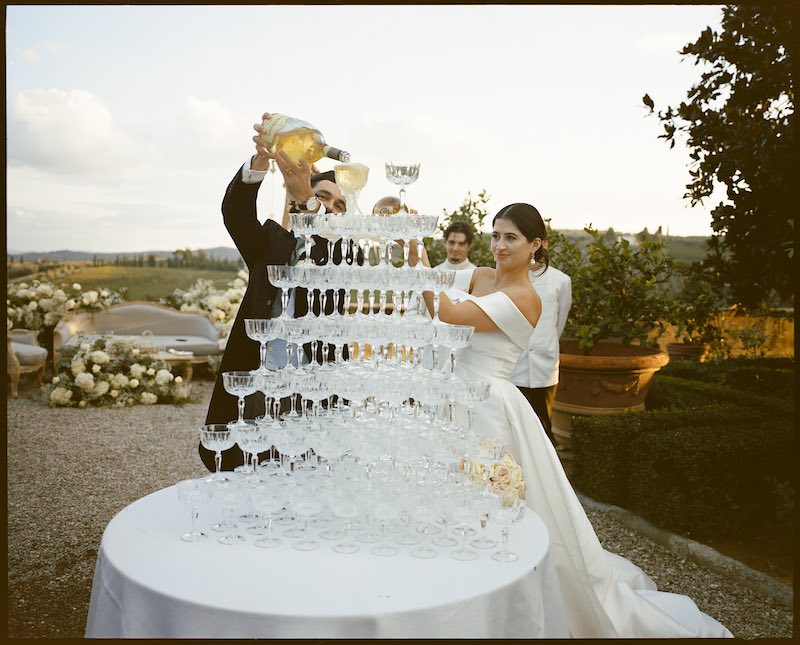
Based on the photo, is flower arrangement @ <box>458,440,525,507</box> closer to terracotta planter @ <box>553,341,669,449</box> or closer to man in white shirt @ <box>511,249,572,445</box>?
man in white shirt @ <box>511,249,572,445</box>

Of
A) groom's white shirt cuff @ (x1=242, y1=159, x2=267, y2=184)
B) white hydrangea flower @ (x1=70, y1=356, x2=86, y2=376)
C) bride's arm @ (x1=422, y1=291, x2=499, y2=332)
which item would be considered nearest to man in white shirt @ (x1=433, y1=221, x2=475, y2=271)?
bride's arm @ (x1=422, y1=291, x2=499, y2=332)

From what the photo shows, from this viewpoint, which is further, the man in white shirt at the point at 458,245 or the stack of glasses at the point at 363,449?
the man in white shirt at the point at 458,245

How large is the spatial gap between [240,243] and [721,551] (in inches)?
151

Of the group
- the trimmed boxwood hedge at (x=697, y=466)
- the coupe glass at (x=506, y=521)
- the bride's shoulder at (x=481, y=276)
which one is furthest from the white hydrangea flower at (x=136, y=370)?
the coupe glass at (x=506, y=521)

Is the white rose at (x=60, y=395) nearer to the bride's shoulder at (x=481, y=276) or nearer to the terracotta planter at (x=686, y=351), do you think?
the bride's shoulder at (x=481, y=276)

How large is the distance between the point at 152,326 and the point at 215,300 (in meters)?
1.20

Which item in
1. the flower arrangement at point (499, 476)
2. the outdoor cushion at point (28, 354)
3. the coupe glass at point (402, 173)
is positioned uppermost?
the coupe glass at point (402, 173)

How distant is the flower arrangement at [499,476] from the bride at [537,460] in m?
0.69

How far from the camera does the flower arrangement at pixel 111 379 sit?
9508 millimetres

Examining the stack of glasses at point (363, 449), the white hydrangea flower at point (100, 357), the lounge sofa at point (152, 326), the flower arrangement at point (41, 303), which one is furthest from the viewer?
the lounge sofa at point (152, 326)

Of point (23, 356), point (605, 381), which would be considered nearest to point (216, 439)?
point (605, 381)

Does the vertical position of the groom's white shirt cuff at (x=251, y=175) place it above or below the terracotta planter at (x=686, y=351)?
above

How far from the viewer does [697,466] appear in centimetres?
466

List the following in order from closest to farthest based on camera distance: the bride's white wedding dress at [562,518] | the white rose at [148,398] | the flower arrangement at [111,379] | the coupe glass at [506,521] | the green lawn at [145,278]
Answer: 1. the coupe glass at [506,521]
2. the bride's white wedding dress at [562,518]
3. the flower arrangement at [111,379]
4. the white rose at [148,398]
5. the green lawn at [145,278]
